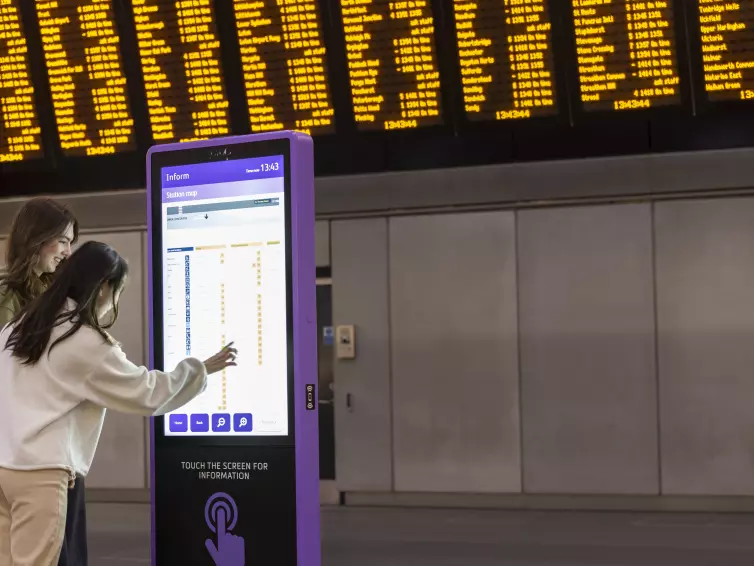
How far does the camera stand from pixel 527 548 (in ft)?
24.0

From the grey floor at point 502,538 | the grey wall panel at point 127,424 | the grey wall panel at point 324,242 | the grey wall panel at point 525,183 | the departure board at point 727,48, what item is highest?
the departure board at point 727,48

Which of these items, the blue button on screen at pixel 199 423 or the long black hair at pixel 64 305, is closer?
the long black hair at pixel 64 305

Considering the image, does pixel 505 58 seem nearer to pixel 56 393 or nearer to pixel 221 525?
pixel 221 525

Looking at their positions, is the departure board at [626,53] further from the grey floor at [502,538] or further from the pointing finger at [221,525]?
the pointing finger at [221,525]

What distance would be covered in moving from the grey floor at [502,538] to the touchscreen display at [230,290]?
280 centimetres

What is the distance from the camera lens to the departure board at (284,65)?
7602 mm

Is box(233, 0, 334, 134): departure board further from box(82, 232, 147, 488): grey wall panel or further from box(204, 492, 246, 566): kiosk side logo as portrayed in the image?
box(204, 492, 246, 566): kiosk side logo

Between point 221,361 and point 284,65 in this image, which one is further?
point 284,65

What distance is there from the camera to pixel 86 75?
8102 mm

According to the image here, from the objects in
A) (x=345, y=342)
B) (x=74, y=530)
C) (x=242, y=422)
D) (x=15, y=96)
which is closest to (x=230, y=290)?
(x=242, y=422)

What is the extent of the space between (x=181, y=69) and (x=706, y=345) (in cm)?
465

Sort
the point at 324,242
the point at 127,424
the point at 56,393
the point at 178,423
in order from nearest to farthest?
the point at 56,393, the point at 178,423, the point at 324,242, the point at 127,424

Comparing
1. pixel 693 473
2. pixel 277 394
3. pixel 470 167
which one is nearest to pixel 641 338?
pixel 693 473

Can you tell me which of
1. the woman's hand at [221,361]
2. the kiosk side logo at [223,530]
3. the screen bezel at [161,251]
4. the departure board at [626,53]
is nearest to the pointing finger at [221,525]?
the kiosk side logo at [223,530]
